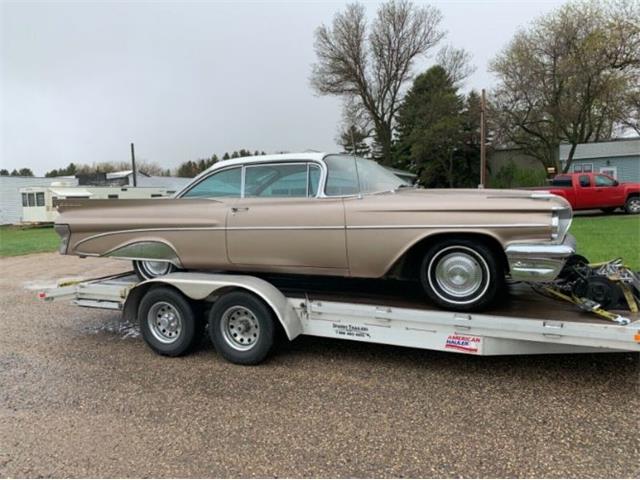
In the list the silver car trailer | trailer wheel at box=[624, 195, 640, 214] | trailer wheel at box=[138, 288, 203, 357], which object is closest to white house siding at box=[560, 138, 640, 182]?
trailer wheel at box=[624, 195, 640, 214]

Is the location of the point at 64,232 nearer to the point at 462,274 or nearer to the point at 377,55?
the point at 462,274

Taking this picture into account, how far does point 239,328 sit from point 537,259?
2678 mm

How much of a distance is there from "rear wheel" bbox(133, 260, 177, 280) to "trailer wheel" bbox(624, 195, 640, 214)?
17529 millimetres

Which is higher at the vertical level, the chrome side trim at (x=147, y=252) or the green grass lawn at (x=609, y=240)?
the chrome side trim at (x=147, y=252)

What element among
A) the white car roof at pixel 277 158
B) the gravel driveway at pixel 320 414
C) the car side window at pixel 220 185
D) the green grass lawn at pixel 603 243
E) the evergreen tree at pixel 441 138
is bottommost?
the gravel driveway at pixel 320 414

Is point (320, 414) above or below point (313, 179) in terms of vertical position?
below

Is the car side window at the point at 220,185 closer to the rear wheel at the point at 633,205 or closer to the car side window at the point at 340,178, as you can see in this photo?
the car side window at the point at 340,178

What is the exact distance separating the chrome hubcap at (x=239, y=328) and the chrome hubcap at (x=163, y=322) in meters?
0.60

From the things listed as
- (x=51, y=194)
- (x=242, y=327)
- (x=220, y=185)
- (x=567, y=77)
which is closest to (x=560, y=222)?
(x=242, y=327)

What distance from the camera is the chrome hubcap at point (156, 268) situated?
17.9 feet

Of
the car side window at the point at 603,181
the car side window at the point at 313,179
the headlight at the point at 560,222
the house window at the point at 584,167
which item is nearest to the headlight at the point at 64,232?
the car side window at the point at 313,179

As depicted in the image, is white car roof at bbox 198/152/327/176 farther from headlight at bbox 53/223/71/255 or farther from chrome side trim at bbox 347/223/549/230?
headlight at bbox 53/223/71/255

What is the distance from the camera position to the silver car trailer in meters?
3.61

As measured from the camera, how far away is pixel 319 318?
14.5ft
